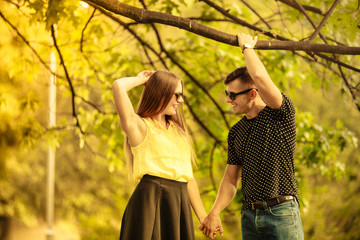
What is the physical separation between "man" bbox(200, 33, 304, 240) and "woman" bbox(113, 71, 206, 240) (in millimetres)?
395

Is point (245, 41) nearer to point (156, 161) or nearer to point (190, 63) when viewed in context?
point (156, 161)

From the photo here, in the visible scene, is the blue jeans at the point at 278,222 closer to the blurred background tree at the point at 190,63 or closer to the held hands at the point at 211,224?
the held hands at the point at 211,224

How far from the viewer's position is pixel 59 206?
54.5ft

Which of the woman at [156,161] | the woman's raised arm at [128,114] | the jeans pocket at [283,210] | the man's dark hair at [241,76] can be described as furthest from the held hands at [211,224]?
the man's dark hair at [241,76]

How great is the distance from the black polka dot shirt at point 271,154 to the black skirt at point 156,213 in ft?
1.41

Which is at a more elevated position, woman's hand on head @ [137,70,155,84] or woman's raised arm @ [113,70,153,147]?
woman's hand on head @ [137,70,155,84]

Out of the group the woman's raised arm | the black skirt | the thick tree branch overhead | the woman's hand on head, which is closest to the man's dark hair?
the thick tree branch overhead

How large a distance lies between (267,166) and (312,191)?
510 inches

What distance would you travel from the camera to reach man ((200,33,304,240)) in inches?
103

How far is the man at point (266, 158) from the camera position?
2.63m

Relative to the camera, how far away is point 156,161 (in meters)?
2.80

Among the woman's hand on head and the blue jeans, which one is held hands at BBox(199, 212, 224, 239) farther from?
the woman's hand on head

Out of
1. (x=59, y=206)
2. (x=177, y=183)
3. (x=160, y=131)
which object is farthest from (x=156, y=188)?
(x=59, y=206)

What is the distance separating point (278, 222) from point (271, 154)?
15.7 inches
